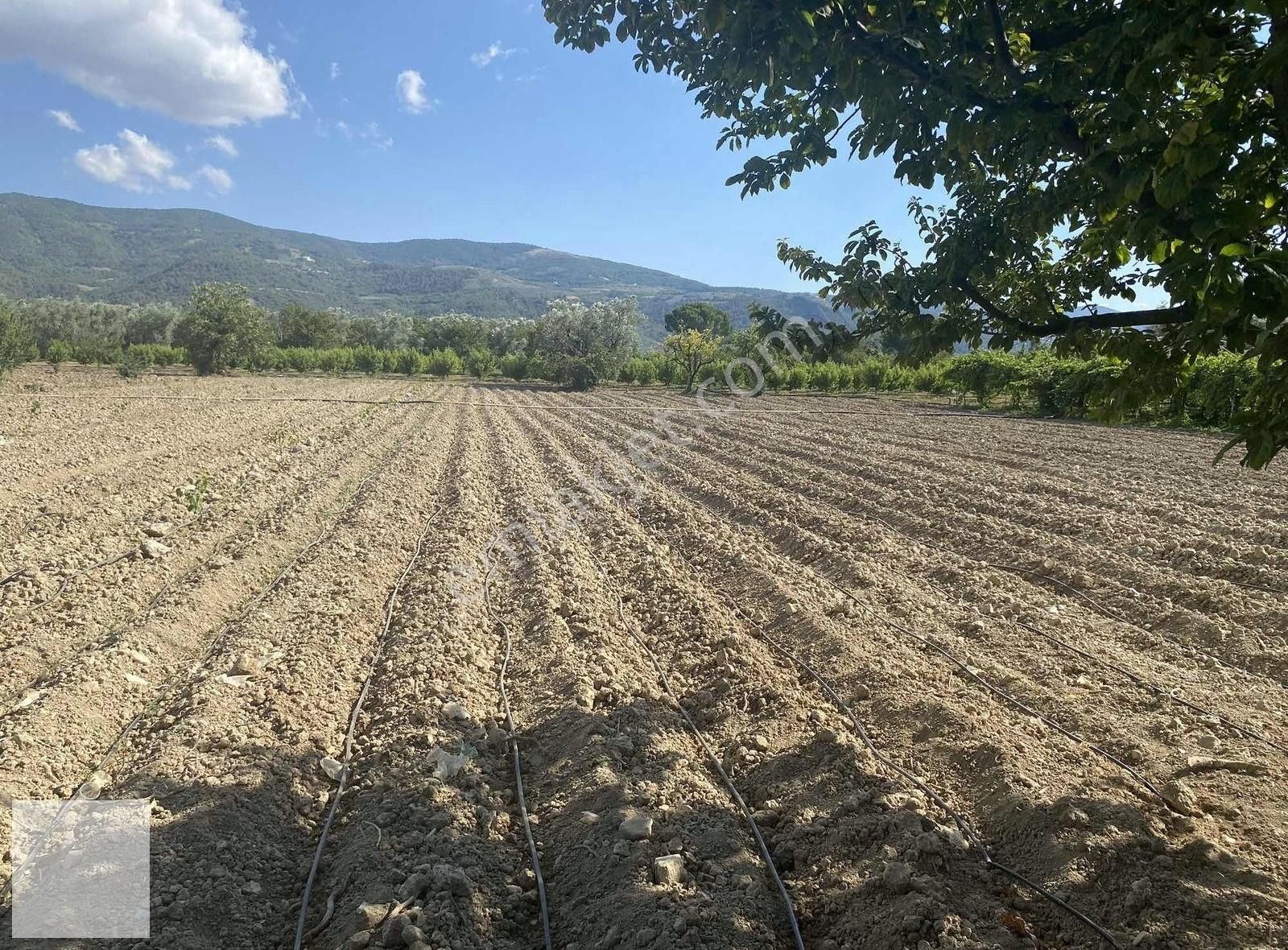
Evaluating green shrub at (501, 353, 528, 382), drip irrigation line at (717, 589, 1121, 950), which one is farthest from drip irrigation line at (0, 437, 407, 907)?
green shrub at (501, 353, 528, 382)

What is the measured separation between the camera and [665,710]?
17.1ft

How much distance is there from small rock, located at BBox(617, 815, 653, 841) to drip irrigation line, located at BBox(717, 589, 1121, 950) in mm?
1539

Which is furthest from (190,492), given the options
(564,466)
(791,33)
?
(791,33)

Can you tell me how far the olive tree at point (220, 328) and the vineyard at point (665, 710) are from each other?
110 ft

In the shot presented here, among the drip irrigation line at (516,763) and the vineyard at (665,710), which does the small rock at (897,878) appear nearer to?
the vineyard at (665,710)

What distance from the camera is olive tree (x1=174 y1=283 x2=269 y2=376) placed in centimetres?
3994

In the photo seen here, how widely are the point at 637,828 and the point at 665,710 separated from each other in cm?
148

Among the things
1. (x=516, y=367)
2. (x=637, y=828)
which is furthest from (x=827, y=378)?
(x=637, y=828)

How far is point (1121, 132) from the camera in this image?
250 cm

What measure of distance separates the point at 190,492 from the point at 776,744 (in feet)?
30.2

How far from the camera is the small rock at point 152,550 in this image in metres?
7.88

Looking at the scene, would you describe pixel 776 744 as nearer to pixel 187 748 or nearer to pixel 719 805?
pixel 719 805

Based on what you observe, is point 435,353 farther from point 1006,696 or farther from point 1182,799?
point 1182,799

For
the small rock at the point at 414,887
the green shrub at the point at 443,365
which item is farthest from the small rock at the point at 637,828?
the green shrub at the point at 443,365
